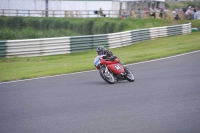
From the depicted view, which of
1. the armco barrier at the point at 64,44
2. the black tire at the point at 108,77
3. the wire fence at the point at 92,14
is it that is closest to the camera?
the black tire at the point at 108,77

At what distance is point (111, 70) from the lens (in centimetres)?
1377

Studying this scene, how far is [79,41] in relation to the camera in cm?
2503

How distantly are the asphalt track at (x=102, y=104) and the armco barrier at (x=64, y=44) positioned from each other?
23.8ft

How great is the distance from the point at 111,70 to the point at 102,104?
3.40m

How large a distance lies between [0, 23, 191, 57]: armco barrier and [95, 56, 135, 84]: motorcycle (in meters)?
9.32

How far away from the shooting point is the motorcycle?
1370cm

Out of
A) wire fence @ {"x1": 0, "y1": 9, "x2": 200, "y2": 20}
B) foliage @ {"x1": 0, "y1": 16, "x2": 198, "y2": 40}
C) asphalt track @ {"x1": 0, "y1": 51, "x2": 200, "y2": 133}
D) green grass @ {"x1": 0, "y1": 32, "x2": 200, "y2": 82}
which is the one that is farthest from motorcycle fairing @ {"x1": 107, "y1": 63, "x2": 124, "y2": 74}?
wire fence @ {"x1": 0, "y1": 9, "x2": 200, "y2": 20}

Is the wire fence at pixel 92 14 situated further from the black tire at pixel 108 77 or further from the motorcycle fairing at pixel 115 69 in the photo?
the black tire at pixel 108 77

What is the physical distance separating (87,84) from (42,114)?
14.3 ft

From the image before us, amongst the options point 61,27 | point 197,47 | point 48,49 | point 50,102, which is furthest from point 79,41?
point 61,27

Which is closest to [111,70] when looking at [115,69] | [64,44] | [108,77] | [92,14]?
[115,69]

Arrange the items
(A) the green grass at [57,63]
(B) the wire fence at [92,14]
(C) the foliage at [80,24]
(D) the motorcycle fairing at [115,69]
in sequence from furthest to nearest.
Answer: (B) the wire fence at [92,14], (C) the foliage at [80,24], (A) the green grass at [57,63], (D) the motorcycle fairing at [115,69]

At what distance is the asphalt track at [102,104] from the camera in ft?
27.6

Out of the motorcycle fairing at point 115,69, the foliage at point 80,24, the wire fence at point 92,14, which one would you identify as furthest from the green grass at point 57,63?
the wire fence at point 92,14
